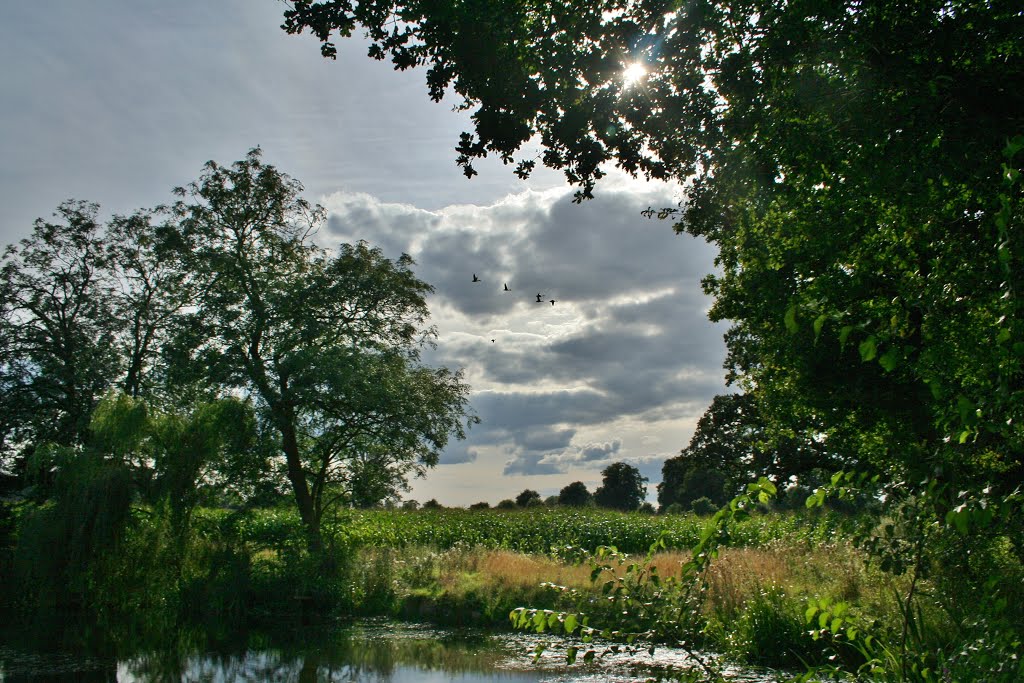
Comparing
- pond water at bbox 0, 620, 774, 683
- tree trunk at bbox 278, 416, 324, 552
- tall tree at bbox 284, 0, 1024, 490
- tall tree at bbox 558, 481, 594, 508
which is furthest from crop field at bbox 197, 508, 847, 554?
tall tree at bbox 558, 481, 594, 508

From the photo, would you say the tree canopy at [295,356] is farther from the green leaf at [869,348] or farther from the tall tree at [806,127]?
the green leaf at [869,348]

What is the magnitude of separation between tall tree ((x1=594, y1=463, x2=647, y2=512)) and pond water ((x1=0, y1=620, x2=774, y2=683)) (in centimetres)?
6464

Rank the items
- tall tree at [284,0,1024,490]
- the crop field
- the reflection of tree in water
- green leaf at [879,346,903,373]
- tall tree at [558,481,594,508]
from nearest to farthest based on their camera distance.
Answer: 1. green leaf at [879,346,903,373]
2. tall tree at [284,0,1024,490]
3. the reflection of tree in water
4. the crop field
5. tall tree at [558,481,594,508]

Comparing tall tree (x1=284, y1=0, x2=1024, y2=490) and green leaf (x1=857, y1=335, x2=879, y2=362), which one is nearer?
green leaf (x1=857, y1=335, x2=879, y2=362)

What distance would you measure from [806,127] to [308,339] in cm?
1729

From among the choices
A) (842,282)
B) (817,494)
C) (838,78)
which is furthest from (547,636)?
(817,494)

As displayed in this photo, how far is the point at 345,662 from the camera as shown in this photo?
13.6m

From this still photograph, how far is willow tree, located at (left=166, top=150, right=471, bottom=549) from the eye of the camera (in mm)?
23188

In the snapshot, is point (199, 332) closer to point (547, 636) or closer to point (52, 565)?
point (52, 565)

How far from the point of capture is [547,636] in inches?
612

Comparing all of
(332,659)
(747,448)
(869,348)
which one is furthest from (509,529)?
(869,348)

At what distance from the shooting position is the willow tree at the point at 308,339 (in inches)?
913

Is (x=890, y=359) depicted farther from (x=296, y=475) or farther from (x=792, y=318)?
(x=296, y=475)

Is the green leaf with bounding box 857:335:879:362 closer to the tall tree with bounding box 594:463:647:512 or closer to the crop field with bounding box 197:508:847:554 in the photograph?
the crop field with bounding box 197:508:847:554
